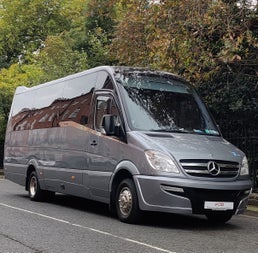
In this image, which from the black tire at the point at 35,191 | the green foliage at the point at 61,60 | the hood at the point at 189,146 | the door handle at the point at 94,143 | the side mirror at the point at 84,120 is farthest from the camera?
the green foliage at the point at 61,60

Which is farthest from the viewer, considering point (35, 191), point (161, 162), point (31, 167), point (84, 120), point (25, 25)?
point (25, 25)

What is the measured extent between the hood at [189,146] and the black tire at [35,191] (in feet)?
15.9

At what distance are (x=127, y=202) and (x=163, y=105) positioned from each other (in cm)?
200

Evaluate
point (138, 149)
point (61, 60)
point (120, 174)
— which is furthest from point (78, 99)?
point (61, 60)

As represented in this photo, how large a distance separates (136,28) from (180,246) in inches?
313

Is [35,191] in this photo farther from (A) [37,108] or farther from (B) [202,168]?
(B) [202,168]

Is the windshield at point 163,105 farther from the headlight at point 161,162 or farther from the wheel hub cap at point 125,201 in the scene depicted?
the wheel hub cap at point 125,201

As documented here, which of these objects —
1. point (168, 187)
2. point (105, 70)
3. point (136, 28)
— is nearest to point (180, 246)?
point (168, 187)

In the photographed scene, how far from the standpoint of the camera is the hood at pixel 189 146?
27.1 ft

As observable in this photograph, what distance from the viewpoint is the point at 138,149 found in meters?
8.51

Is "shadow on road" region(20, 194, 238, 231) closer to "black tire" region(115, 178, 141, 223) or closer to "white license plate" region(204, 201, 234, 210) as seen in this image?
"black tire" region(115, 178, 141, 223)

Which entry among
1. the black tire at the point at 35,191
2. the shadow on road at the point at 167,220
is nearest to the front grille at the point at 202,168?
the shadow on road at the point at 167,220

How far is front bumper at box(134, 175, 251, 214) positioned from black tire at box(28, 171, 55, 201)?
500 cm

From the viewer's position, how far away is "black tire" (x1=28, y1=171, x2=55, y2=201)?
12711mm
